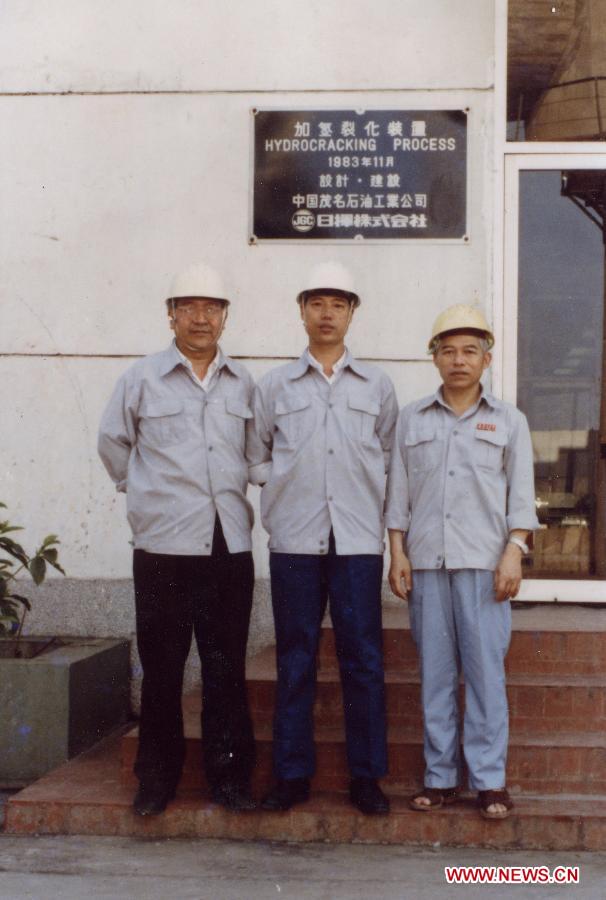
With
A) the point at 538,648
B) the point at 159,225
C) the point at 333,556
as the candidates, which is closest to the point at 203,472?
the point at 333,556

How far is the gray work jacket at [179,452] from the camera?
14.3 feet

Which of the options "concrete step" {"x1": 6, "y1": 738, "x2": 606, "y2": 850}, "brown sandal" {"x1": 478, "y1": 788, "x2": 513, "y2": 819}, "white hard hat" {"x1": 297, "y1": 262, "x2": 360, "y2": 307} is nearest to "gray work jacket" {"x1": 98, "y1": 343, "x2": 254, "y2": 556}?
"white hard hat" {"x1": 297, "y1": 262, "x2": 360, "y2": 307}

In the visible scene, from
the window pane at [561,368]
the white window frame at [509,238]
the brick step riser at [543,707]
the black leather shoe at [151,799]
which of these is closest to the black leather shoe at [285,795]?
the black leather shoe at [151,799]

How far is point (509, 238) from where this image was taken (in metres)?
6.18

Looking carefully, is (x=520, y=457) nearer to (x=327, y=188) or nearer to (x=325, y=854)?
(x=325, y=854)

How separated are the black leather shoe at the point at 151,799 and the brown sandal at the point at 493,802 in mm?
1233

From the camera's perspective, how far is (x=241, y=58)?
20.4 ft

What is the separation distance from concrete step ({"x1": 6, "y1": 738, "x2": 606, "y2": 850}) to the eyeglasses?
1.95 metres

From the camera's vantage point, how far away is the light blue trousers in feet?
14.0

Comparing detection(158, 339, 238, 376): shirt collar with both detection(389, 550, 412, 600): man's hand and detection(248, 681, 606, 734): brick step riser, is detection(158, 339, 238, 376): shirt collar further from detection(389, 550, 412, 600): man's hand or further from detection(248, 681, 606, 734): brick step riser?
detection(248, 681, 606, 734): brick step riser

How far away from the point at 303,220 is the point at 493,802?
10.8 ft

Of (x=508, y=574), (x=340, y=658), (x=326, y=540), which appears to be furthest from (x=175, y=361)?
(x=508, y=574)

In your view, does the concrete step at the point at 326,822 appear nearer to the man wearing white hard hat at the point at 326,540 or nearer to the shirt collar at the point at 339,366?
the man wearing white hard hat at the point at 326,540

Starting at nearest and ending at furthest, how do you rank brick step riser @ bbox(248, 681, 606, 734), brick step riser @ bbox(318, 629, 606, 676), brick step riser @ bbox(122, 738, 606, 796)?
brick step riser @ bbox(122, 738, 606, 796)
brick step riser @ bbox(248, 681, 606, 734)
brick step riser @ bbox(318, 629, 606, 676)
